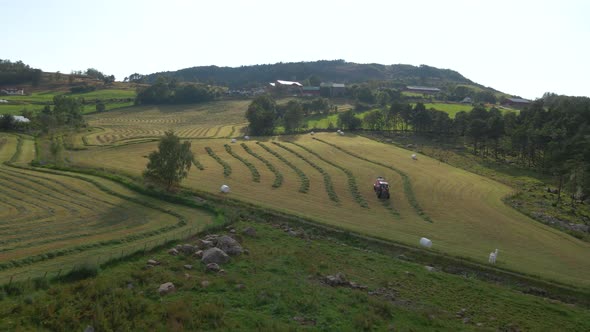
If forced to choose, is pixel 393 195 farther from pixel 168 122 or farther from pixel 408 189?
pixel 168 122

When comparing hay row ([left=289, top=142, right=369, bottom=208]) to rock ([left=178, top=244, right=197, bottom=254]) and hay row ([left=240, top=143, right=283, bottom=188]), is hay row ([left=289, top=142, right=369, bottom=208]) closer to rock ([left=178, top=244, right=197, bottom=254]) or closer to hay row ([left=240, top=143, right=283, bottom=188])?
hay row ([left=240, top=143, right=283, bottom=188])

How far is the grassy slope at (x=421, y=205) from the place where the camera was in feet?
124

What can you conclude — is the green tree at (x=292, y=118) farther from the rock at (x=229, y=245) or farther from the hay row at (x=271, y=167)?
the rock at (x=229, y=245)

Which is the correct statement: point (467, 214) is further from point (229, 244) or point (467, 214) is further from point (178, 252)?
point (178, 252)

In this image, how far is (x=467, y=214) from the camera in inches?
1930

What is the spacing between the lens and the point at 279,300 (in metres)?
24.0

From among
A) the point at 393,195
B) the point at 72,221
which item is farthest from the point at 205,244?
the point at 393,195

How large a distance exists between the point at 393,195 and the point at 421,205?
4678mm

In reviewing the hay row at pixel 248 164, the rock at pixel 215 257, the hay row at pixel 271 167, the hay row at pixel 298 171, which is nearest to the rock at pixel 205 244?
the rock at pixel 215 257

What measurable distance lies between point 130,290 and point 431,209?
3745 centimetres

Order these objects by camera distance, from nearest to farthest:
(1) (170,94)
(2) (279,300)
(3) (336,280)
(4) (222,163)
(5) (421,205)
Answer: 1. (2) (279,300)
2. (3) (336,280)
3. (5) (421,205)
4. (4) (222,163)
5. (1) (170,94)

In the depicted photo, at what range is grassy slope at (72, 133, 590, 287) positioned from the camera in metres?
37.7

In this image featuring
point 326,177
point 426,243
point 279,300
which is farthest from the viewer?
point 326,177

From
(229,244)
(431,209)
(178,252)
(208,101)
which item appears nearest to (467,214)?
(431,209)
